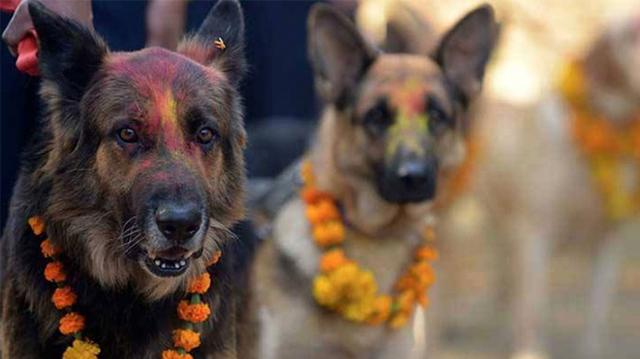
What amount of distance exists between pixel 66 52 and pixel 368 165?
225cm

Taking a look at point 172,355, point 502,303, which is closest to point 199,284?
point 172,355

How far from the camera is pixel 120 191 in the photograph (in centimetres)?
321

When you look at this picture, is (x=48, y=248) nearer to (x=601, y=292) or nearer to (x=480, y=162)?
(x=480, y=162)

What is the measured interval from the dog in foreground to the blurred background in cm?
14

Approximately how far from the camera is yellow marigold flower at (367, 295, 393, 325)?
196 inches

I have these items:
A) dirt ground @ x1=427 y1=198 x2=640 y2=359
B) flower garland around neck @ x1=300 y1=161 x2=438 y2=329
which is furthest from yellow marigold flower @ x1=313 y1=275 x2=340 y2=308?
dirt ground @ x1=427 y1=198 x2=640 y2=359

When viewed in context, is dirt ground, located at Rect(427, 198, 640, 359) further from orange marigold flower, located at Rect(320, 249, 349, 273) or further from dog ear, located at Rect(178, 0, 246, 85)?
dog ear, located at Rect(178, 0, 246, 85)

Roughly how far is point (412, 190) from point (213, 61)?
172 cm

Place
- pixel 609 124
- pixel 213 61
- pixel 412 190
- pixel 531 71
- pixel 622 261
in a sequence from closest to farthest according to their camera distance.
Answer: pixel 213 61, pixel 412 190, pixel 609 124, pixel 531 71, pixel 622 261

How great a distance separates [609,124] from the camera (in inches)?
301

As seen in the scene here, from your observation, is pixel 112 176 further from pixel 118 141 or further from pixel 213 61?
pixel 213 61

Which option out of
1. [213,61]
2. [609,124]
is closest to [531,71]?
[609,124]

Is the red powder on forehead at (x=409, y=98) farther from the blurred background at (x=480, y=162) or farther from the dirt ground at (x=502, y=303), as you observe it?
the dirt ground at (x=502, y=303)

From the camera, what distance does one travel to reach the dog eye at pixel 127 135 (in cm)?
318
